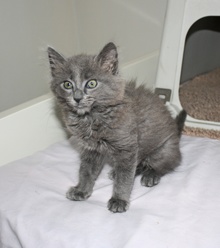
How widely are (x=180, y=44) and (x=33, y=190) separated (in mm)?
1033

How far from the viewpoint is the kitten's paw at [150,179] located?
1.33 m

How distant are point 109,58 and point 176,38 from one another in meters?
0.63

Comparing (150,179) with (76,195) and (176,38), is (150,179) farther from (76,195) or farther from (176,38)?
(176,38)

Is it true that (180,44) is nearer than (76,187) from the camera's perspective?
No

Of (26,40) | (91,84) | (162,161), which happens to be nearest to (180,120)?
(162,161)

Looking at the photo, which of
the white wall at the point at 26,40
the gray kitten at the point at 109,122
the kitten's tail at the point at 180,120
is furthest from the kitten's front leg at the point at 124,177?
the white wall at the point at 26,40

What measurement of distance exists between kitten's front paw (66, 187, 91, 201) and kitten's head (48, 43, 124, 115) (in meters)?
0.32

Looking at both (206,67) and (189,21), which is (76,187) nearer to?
(189,21)

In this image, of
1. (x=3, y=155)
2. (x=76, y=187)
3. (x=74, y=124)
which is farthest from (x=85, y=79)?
(x=3, y=155)

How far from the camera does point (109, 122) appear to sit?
1224mm

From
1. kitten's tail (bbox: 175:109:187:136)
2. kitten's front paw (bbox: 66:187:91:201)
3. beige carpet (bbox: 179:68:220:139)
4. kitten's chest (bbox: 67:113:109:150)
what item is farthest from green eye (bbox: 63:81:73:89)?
beige carpet (bbox: 179:68:220:139)

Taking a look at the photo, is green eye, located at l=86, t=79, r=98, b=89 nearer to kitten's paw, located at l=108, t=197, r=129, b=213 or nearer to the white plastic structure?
kitten's paw, located at l=108, t=197, r=129, b=213

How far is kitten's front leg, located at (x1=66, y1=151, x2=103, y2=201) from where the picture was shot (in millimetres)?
1284

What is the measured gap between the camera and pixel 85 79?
3.79ft
